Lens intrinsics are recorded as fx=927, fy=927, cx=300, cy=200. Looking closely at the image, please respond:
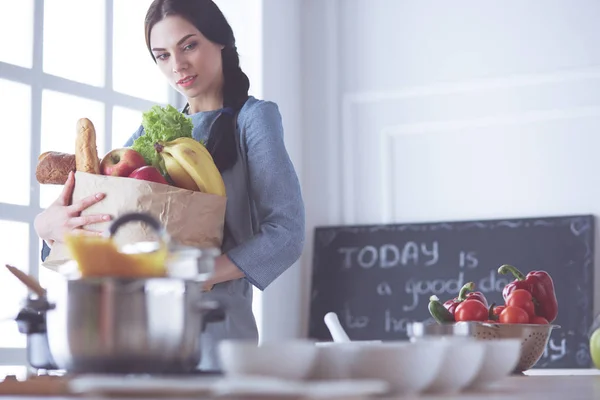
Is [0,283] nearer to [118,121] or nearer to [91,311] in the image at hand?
[118,121]

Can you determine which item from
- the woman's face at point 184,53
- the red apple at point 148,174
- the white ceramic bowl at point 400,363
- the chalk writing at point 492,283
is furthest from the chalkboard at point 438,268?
the white ceramic bowl at point 400,363

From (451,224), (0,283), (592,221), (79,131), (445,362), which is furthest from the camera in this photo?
(451,224)

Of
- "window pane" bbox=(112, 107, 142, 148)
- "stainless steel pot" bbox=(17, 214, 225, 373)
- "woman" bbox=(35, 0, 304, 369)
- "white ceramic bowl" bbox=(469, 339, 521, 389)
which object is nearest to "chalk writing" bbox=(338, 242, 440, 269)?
"window pane" bbox=(112, 107, 142, 148)

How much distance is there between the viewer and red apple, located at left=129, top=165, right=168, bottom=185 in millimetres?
1284

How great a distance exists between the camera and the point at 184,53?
A: 175cm

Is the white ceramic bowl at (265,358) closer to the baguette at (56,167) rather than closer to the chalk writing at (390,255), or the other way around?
the baguette at (56,167)

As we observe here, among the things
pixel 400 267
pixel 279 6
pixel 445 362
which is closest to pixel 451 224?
pixel 400 267

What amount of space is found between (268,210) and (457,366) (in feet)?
2.73

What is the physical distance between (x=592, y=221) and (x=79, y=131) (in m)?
2.52

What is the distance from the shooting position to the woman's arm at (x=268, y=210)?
1.53m

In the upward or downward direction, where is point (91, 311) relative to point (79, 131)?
downward

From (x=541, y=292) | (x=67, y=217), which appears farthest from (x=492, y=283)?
(x=67, y=217)

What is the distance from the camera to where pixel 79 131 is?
1281mm

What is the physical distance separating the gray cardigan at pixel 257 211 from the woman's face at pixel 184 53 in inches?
3.6
